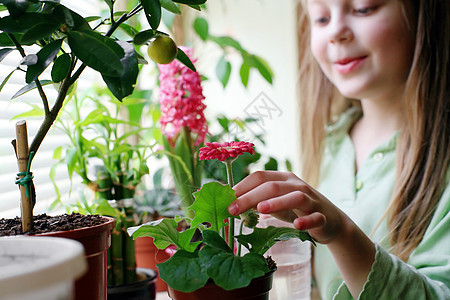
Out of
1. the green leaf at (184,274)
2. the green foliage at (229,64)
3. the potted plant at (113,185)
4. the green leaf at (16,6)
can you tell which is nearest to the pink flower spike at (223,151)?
the green leaf at (184,274)

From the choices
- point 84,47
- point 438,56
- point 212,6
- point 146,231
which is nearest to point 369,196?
point 438,56

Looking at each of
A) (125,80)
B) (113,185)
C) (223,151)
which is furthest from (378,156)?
(125,80)

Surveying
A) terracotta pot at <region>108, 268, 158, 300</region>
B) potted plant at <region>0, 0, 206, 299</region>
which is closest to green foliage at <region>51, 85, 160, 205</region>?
terracotta pot at <region>108, 268, 158, 300</region>

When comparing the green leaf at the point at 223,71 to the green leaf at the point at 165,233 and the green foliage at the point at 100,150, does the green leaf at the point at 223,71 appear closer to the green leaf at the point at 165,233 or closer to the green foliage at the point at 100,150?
the green foliage at the point at 100,150

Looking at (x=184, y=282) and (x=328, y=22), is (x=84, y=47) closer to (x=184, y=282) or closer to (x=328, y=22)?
(x=184, y=282)

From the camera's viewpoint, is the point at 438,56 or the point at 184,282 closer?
the point at 184,282

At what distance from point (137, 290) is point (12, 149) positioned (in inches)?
13.9

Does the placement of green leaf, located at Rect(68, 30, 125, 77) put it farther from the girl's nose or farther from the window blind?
the girl's nose

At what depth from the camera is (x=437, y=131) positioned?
1017 mm

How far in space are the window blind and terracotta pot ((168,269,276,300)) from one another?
42cm

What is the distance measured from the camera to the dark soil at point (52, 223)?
48cm

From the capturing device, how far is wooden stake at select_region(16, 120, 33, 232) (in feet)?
1.57

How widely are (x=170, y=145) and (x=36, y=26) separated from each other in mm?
533

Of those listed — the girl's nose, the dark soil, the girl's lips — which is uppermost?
the girl's nose
